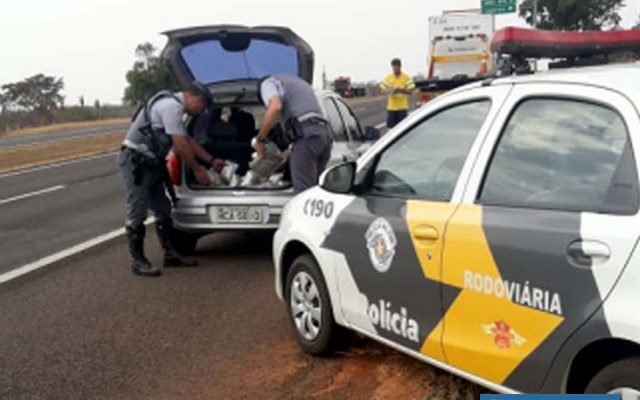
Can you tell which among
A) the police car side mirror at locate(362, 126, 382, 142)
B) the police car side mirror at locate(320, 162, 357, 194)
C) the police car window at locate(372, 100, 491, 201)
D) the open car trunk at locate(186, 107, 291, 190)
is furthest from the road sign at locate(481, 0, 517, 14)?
the police car window at locate(372, 100, 491, 201)

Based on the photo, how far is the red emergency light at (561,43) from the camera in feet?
15.5

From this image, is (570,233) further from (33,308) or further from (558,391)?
(33,308)

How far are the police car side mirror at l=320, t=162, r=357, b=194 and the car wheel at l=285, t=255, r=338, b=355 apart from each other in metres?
0.52

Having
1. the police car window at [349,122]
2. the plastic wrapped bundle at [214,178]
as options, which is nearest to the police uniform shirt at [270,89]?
the plastic wrapped bundle at [214,178]

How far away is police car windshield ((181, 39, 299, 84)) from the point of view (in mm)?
8148

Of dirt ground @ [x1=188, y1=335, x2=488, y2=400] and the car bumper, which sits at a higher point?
the car bumper

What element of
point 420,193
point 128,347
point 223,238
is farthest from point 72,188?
point 420,193

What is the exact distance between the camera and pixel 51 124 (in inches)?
2392

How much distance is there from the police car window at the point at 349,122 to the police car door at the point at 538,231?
492cm

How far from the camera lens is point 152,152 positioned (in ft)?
24.1

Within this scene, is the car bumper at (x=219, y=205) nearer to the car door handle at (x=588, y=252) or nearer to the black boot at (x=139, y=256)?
the black boot at (x=139, y=256)

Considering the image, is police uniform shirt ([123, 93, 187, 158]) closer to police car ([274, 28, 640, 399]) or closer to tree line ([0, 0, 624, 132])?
police car ([274, 28, 640, 399])

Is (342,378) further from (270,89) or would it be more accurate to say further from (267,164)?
(267,164)

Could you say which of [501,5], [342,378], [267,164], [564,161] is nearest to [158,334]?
[342,378]
